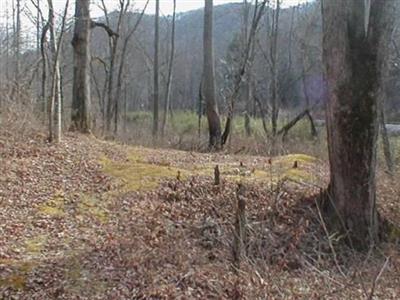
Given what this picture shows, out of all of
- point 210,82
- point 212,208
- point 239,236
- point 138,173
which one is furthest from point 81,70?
point 239,236

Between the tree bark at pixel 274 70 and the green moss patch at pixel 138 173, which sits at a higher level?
the tree bark at pixel 274 70

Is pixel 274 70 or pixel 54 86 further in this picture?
pixel 274 70

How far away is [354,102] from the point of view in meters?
7.04

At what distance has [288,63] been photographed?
96.2ft

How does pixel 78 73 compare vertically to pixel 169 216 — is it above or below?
above

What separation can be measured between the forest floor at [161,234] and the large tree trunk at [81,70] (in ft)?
8.85

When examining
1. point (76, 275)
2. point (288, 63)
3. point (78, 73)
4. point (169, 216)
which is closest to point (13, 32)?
point (78, 73)

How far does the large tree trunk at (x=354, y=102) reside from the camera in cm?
693

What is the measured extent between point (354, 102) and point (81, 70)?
29.1ft

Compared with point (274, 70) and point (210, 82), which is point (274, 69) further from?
point (210, 82)

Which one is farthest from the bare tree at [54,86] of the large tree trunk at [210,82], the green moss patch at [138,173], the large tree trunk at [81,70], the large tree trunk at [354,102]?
the large tree trunk at [354,102]

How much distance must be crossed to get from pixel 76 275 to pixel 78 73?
Answer: 9402mm

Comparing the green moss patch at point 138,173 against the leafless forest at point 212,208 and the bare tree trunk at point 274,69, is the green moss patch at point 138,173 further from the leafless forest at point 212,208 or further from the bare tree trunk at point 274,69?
the bare tree trunk at point 274,69

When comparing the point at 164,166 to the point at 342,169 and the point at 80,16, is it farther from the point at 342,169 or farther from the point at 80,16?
the point at 80,16
